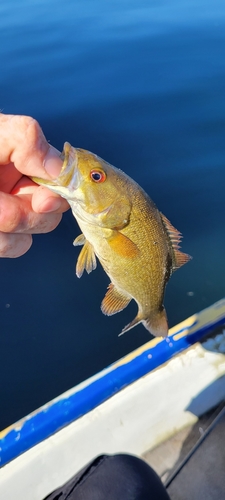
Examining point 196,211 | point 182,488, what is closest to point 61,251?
point 196,211

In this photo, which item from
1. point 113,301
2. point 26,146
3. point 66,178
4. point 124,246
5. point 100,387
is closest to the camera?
point 26,146

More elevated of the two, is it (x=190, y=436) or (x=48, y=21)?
(x=48, y=21)

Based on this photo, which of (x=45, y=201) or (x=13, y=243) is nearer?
(x=45, y=201)

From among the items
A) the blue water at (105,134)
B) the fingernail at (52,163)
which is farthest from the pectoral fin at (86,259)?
the blue water at (105,134)

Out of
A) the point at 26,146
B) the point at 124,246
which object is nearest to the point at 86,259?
the point at 124,246

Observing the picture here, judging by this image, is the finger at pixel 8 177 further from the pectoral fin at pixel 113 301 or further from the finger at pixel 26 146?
the pectoral fin at pixel 113 301

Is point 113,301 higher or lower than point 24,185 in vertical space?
lower

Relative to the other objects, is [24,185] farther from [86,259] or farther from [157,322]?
[157,322]

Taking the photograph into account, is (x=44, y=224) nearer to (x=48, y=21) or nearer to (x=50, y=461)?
(x=50, y=461)
